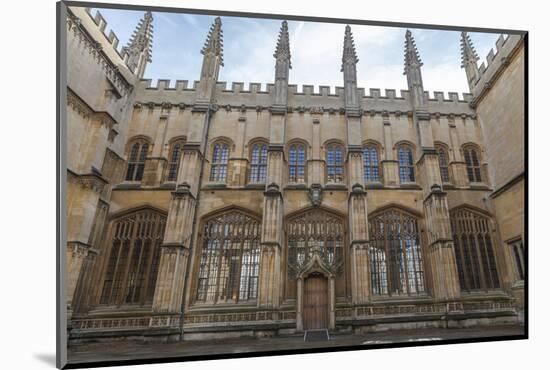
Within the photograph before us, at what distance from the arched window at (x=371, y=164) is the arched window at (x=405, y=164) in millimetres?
984

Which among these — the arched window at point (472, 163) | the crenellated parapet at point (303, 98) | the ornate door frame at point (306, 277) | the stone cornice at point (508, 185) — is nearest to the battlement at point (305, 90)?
the crenellated parapet at point (303, 98)

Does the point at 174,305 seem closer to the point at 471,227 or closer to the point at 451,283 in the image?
the point at 451,283

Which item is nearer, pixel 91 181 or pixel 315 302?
pixel 91 181

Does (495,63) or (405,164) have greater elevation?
(495,63)

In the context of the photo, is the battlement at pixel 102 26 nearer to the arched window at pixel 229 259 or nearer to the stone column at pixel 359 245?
the arched window at pixel 229 259

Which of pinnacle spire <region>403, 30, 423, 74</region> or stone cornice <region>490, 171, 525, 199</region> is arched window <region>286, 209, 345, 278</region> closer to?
stone cornice <region>490, 171, 525, 199</region>

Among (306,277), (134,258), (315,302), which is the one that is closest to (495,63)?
(306,277)

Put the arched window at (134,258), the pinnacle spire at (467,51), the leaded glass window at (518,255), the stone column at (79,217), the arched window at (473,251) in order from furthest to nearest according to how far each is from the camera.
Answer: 1. the arched window at (473,251)
2. the pinnacle spire at (467,51)
3. the arched window at (134,258)
4. the leaded glass window at (518,255)
5. the stone column at (79,217)

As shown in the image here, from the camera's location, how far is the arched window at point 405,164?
1189cm

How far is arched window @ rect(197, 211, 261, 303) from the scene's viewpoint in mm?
9500

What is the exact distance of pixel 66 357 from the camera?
553cm

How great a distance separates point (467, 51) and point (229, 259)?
11.4 meters

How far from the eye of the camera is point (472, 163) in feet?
38.8

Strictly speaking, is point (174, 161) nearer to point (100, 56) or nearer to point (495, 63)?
point (100, 56)
